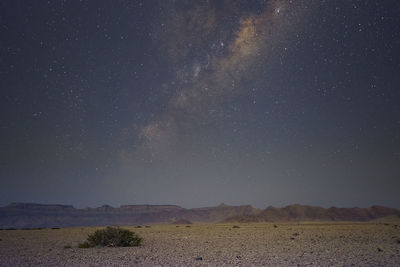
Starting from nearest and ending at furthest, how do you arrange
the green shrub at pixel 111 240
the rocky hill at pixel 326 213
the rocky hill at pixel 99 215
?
1. the green shrub at pixel 111 240
2. the rocky hill at pixel 326 213
3. the rocky hill at pixel 99 215

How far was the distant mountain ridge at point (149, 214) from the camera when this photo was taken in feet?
425

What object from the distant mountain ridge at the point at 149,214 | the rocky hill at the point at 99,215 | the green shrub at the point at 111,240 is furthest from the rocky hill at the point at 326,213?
the green shrub at the point at 111,240

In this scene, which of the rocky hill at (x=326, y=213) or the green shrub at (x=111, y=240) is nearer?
the green shrub at (x=111, y=240)

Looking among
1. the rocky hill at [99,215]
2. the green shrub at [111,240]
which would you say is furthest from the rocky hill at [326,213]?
the green shrub at [111,240]

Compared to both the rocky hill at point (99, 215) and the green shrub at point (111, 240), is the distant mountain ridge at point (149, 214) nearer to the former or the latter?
the rocky hill at point (99, 215)

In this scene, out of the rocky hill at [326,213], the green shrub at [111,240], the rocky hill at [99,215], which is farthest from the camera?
the rocky hill at [99,215]

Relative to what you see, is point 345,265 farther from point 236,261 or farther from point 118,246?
point 118,246

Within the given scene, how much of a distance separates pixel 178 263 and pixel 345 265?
5.66 metres

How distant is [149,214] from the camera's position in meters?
175

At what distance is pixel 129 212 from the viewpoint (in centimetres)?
18162

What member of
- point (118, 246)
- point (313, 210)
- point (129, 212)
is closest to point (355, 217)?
point (313, 210)

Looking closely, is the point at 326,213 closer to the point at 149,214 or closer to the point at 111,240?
the point at 149,214

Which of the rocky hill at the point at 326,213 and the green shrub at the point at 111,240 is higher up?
the green shrub at the point at 111,240

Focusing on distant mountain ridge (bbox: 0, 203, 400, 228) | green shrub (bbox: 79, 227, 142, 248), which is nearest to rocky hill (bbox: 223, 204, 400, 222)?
distant mountain ridge (bbox: 0, 203, 400, 228)
